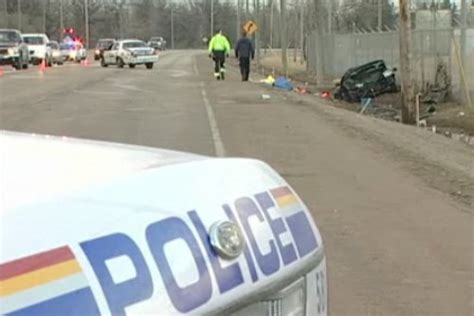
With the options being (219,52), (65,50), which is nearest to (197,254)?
(219,52)

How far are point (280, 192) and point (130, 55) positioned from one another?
5030 cm

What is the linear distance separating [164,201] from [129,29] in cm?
14560

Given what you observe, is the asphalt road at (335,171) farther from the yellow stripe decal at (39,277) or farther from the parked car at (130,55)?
the parked car at (130,55)

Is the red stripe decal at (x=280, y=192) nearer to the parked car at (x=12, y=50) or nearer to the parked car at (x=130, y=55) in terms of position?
the parked car at (x=12, y=50)

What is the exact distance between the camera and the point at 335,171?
1108 cm

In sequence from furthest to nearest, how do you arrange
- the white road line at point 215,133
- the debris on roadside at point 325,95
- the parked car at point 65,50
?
the parked car at point 65,50, the debris on roadside at point 325,95, the white road line at point 215,133

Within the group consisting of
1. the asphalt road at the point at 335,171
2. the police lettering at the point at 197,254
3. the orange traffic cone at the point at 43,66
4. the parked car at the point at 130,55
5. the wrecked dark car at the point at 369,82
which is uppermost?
the parked car at the point at 130,55

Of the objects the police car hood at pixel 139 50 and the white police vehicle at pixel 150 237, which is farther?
the police car hood at pixel 139 50

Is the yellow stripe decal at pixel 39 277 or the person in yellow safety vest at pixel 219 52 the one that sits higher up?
the person in yellow safety vest at pixel 219 52

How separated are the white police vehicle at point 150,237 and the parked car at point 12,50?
44544 millimetres

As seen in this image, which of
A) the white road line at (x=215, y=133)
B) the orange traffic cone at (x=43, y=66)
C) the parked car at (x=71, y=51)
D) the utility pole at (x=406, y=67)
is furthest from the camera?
the parked car at (x=71, y=51)

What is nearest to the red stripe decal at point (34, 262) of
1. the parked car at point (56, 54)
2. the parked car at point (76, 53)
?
the parked car at point (56, 54)

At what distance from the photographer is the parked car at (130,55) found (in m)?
51.6

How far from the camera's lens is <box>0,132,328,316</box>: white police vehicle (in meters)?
→ 1.76
